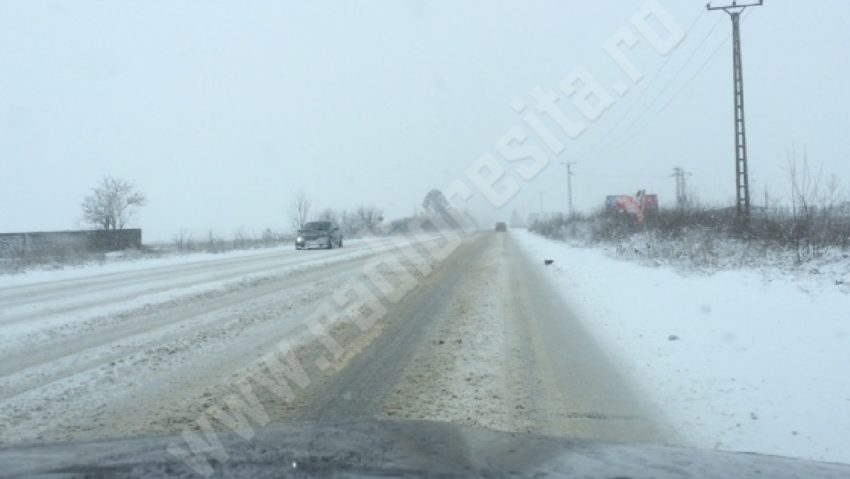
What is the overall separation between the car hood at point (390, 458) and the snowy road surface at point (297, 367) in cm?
93

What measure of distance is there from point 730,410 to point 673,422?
67 cm

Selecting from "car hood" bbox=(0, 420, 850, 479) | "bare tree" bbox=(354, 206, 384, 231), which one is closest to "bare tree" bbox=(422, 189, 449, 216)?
"bare tree" bbox=(354, 206, 384, 231)

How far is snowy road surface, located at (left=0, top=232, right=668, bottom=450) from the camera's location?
19.1 ft

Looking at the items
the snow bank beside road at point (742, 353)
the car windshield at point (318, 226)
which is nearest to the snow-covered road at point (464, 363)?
the snow bank beside road at point (742, 353)

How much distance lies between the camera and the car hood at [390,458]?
12.3 ft

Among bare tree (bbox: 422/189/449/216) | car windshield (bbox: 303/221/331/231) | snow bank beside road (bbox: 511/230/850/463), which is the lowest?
snow bank beside road (bbox: 511/230/850/463)

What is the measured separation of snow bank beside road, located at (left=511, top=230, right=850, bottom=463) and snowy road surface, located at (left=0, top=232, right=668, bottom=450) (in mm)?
445

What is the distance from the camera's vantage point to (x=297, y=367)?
7977mm

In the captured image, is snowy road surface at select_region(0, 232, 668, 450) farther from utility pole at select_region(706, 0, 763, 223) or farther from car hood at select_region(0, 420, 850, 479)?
utility pole at select_region(706, 0, 763, 223)

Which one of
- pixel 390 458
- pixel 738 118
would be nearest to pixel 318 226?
pixel 738 118

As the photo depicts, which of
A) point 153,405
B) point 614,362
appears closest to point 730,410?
point 614,362

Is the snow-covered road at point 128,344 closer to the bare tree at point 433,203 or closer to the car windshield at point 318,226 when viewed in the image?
the car windshield at point 318,226

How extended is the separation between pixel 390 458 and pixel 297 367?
423 cm

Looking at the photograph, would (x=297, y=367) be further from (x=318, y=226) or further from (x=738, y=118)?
(x=318, y=226)
